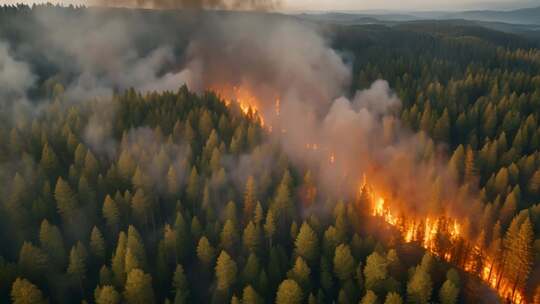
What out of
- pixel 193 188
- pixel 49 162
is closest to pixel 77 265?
pixel 193 188

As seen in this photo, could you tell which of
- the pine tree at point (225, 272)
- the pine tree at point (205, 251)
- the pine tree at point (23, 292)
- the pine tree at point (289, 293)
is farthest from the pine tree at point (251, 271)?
the pine tree at point (23, 292)

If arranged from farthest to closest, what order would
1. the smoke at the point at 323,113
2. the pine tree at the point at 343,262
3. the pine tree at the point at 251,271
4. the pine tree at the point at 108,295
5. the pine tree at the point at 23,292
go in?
the smoke at the point at 323,113
the pine tree at the point at 343,262
the pine tree at the point at 251,271
the pine tree at the point at 108,295
the pine tree at the point at 23,292

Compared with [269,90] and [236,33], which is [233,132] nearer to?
[269,90]

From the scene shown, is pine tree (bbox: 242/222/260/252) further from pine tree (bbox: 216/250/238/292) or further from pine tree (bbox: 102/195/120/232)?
pine tree (bbox: 102/195/120/232)

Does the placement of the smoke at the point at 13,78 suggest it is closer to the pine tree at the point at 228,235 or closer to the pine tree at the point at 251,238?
the pine tree at the point at 228,235

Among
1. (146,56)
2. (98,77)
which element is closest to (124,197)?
(98,77)

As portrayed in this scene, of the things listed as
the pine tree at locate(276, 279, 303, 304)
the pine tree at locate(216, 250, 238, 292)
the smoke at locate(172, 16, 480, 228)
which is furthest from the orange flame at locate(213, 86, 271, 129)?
the pine tree at locate(276, 279, 303, 304)
